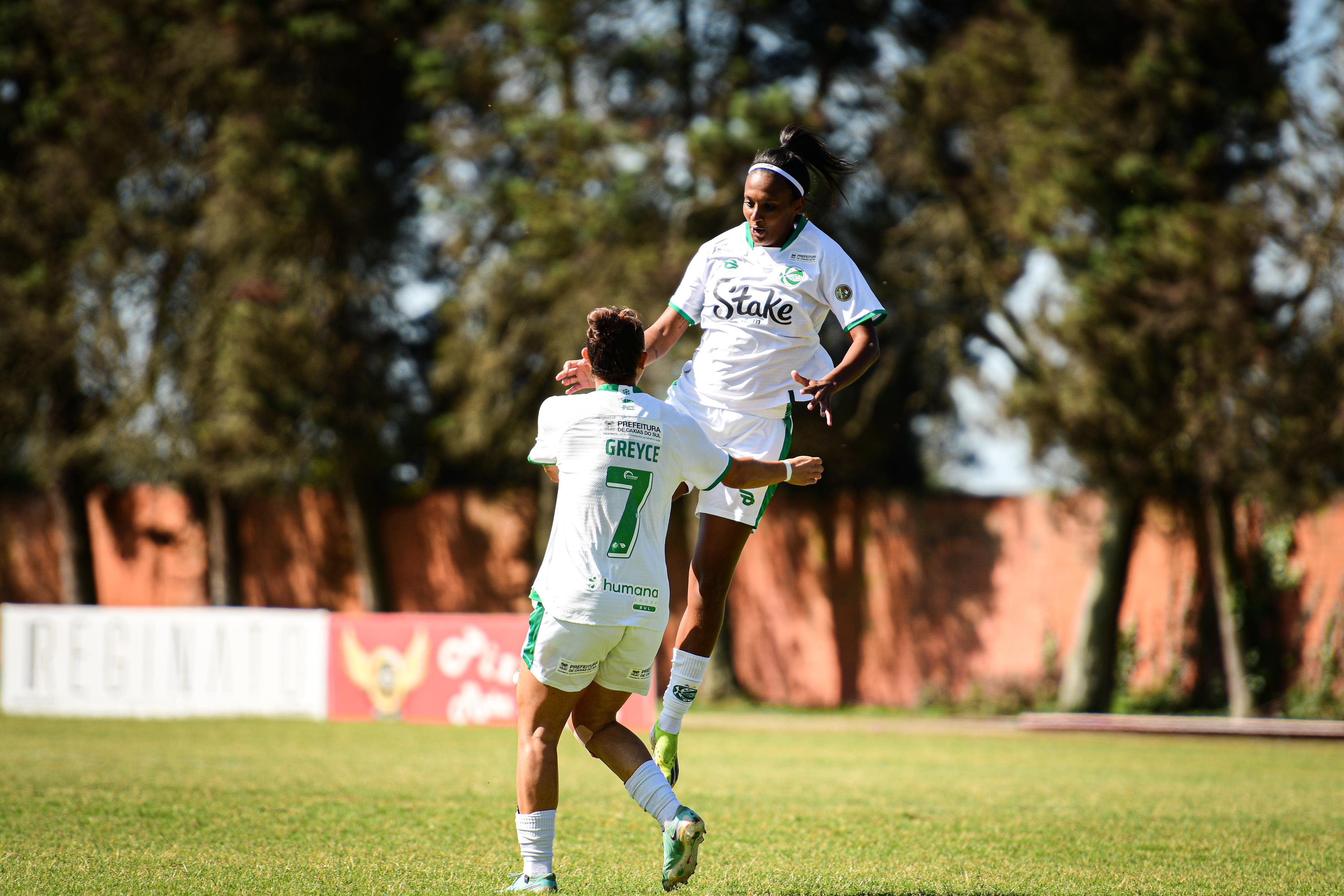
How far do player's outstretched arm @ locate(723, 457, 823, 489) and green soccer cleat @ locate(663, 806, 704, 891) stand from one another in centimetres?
132

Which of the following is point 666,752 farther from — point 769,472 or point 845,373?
point 845,373

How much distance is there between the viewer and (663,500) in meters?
5.19

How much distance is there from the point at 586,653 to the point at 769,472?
3.44 feet

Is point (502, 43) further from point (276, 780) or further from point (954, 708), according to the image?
point (276, 780)

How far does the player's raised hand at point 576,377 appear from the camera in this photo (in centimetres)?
568

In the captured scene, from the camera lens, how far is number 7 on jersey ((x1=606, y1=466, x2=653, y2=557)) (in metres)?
5.05

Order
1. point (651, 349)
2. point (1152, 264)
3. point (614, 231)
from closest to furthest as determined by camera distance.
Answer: point (651, 349) < point (1152, 264) < point (614, 231)

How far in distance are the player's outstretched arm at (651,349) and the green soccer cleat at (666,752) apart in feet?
5.42

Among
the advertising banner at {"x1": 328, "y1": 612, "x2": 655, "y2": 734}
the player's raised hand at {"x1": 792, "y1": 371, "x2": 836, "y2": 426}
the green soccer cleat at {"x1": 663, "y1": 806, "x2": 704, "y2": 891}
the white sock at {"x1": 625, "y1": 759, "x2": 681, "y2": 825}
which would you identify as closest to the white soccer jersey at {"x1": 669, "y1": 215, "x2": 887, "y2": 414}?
the player's raised hand at {"x1": 792, "y1": 371, "x2": 836, "y2": 426}

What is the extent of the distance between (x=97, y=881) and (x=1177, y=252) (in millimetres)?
15446

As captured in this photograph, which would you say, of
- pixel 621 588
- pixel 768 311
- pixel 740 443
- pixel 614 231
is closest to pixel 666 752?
pixel 621 588

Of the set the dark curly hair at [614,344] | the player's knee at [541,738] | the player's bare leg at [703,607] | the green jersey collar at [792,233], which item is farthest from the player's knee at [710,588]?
the green jersey collar at [792,233]

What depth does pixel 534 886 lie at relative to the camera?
5102 mm

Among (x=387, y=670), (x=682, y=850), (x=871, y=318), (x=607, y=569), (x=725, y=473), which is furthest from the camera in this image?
(x=387, y=670)
